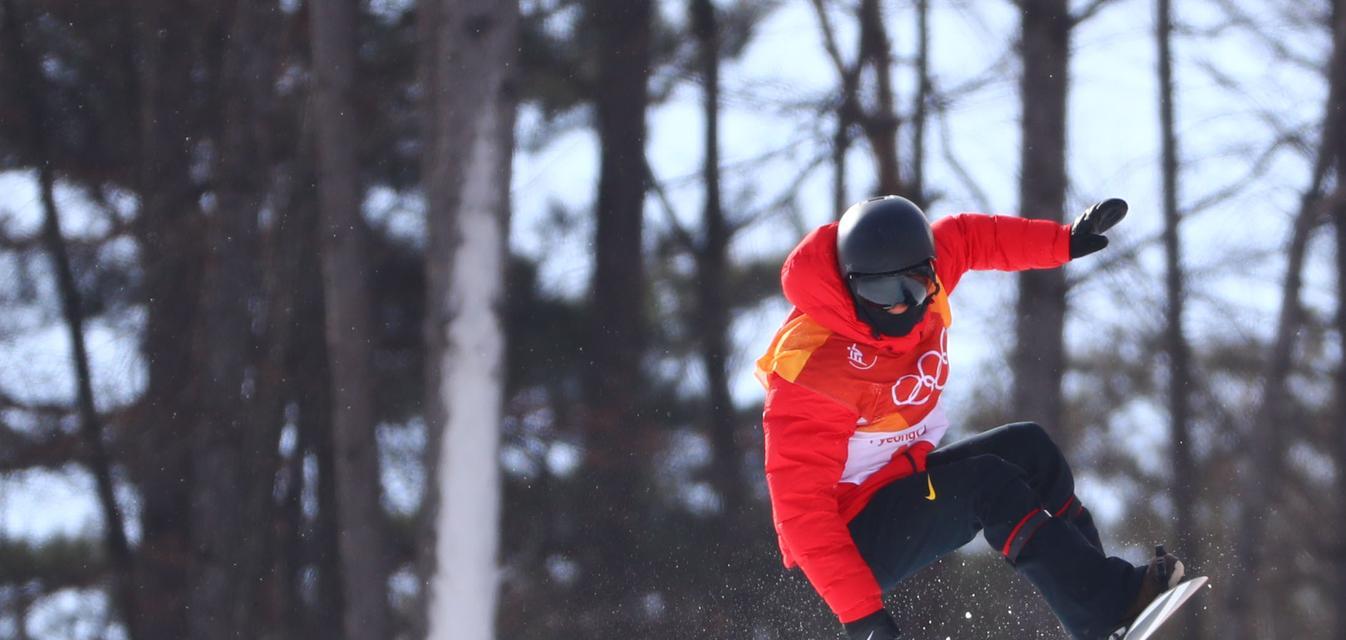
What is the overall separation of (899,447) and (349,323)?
5.37 metres

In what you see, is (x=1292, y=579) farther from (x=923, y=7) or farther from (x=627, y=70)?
(x=627, y=70)

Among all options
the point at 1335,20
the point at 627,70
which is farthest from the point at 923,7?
the point at 1335,20

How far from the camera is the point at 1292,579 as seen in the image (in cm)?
959

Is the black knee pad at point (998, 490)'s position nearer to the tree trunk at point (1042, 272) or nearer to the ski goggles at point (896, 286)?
the ski goggles at point (896, 286)

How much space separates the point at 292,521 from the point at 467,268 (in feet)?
9.73

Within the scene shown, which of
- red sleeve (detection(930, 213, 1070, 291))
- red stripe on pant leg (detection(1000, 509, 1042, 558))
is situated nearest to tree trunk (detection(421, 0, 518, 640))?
red sleeve (detection(930, 213, 1070, 291))

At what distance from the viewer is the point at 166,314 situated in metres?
9.25

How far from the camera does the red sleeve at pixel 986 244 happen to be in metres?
3.73

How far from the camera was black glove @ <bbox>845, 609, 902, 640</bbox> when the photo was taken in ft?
11.2

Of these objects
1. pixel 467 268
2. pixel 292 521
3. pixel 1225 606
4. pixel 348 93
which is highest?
pixel 348 93

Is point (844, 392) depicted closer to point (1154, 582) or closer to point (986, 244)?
point (986, 244)

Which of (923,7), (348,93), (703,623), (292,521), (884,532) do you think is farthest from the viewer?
(292,521)

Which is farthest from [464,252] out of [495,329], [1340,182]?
[1340,182]

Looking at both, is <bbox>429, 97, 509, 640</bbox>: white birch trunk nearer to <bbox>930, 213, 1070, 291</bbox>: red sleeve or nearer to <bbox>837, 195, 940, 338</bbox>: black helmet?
<bbox>930, 213, 1070, 291</bbox>: red sleeve
